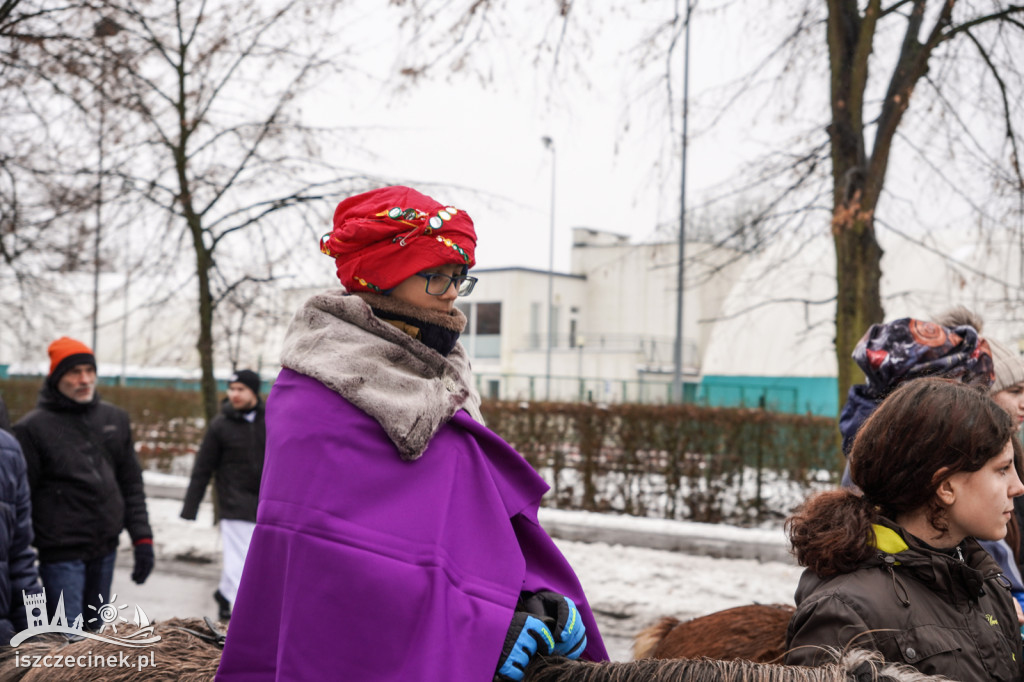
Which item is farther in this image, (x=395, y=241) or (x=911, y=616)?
(x=395, y=241)

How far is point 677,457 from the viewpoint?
1054 cm

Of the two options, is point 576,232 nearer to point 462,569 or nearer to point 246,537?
point 246,537

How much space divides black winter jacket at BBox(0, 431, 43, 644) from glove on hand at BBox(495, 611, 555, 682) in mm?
1996

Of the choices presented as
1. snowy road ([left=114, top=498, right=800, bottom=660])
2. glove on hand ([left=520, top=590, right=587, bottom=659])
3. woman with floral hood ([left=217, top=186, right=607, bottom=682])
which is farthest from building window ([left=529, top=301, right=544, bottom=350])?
glove on hand ([left=520, top=590, right=587, bottom=659])

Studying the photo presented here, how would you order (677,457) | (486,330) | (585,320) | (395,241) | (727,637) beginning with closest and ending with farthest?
(395,241) → (727,637) → (677,457) → (486,330) → (585,320)

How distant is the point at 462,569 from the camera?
5.96ft

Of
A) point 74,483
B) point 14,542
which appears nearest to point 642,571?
point 74,483

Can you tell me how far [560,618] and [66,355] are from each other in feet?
12.3

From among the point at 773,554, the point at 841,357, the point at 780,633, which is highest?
the point at 841,357

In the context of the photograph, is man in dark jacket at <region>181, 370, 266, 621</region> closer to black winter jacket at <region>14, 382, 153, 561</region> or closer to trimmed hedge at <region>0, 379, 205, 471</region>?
black winter jacket at <region>14, 382, 153, 561</region>

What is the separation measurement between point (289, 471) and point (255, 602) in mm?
290

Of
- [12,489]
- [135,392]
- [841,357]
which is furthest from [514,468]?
[135,392]

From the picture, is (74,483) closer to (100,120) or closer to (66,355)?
(66,355)

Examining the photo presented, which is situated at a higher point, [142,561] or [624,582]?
[142,561]
